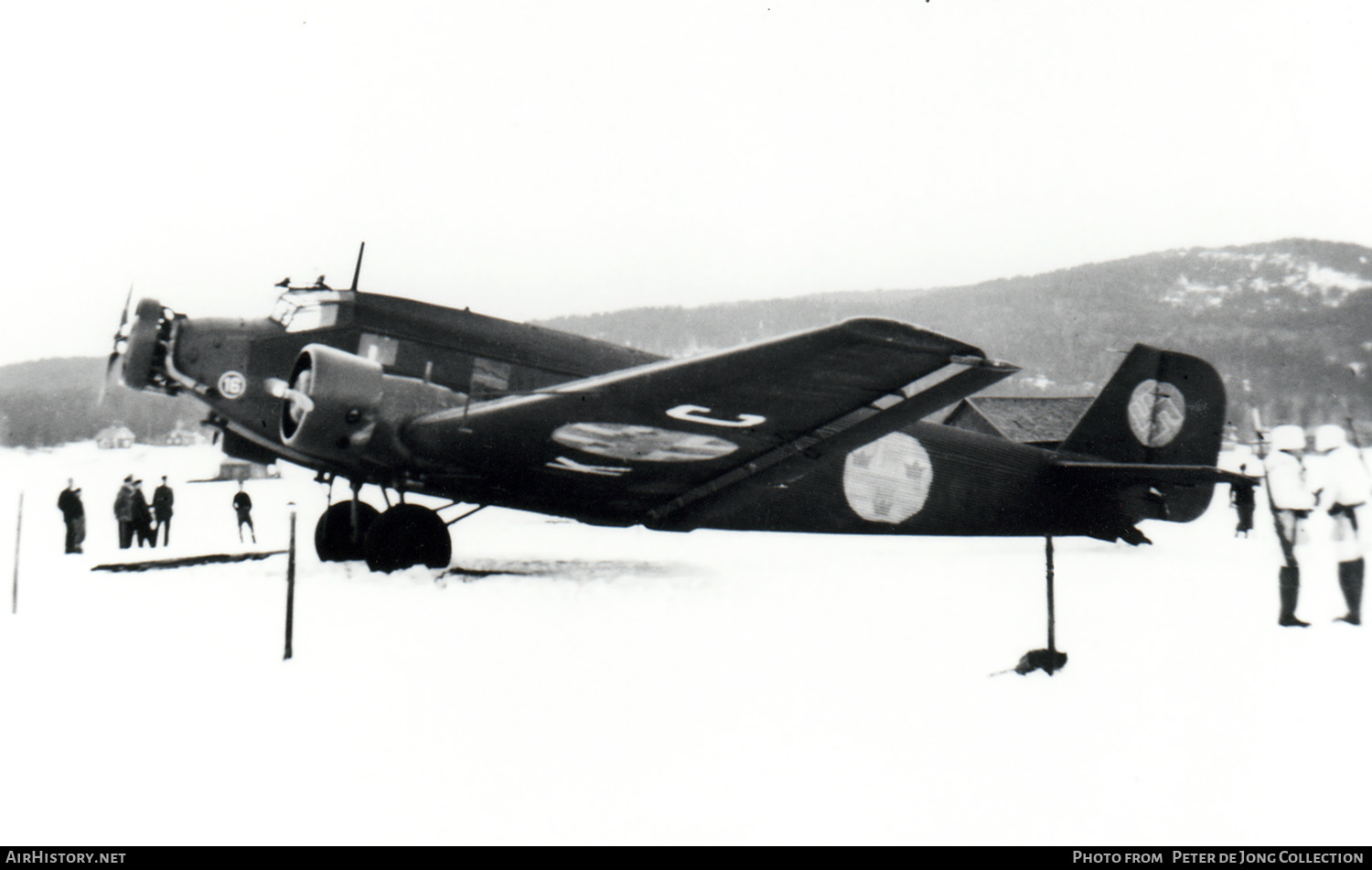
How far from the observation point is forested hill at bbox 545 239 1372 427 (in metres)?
34.6

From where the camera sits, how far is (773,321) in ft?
207

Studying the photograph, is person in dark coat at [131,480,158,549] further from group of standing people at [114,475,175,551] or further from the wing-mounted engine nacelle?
the wing-mounted engine nacelle

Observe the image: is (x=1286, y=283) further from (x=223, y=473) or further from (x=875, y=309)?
(x=223, y=473)

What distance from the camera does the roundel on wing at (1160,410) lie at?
8.88 m

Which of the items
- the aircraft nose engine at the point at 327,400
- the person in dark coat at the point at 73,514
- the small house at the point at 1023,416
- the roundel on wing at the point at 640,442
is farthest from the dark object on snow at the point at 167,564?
the small house at the point at 1023,416

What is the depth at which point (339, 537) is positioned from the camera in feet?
27.7

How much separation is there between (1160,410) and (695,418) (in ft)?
20.7

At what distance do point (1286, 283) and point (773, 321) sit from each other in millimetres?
32671

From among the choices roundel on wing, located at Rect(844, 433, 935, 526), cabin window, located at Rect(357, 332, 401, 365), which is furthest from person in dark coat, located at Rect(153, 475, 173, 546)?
roundel on wing, located at Rect(844, 433, 935, 526)

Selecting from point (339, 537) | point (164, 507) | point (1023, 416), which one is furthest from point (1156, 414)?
point (1023, 416)

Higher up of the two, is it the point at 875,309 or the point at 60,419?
the point at 875,309

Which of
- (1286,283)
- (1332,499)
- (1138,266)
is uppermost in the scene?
(1138,266)
